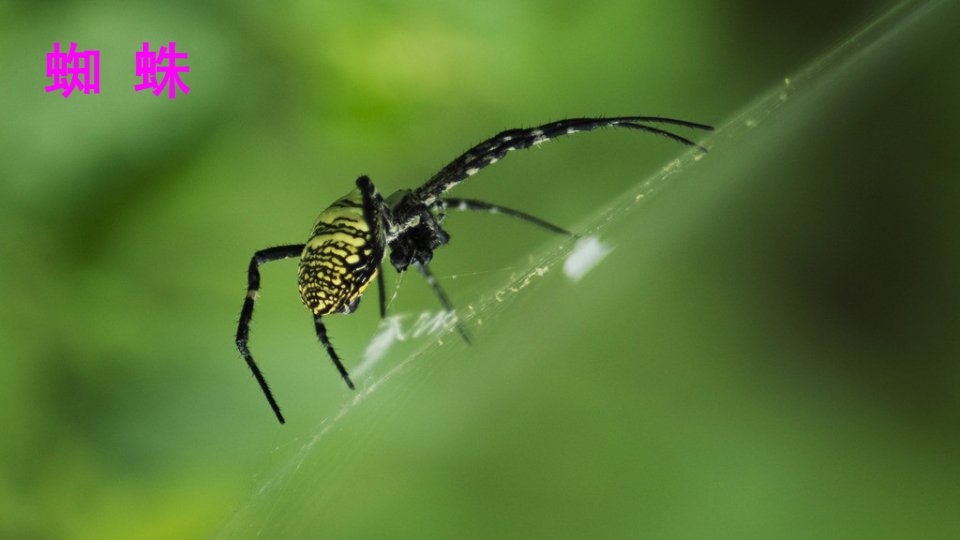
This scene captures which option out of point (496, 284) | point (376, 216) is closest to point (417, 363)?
point (496, 284)

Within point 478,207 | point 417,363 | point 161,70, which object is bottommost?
point 417,363

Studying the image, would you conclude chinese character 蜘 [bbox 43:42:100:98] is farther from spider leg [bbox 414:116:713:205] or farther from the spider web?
the spider web

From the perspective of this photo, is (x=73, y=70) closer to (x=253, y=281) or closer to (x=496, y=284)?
(x=253, y=281)

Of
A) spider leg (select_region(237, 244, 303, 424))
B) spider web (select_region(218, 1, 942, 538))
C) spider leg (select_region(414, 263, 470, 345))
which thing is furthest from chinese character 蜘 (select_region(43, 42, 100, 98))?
spider web (select_region(218, 1, 942, 538))

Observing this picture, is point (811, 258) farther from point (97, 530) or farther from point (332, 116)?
point (97, 530)

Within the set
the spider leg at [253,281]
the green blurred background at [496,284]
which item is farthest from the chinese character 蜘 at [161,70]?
the spider leg at [253,281]

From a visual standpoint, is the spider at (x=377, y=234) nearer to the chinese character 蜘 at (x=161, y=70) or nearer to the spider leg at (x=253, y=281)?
the spider leg at (x=253, y=281)

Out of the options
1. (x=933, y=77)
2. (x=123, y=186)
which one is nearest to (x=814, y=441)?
(x=933, y=77)
